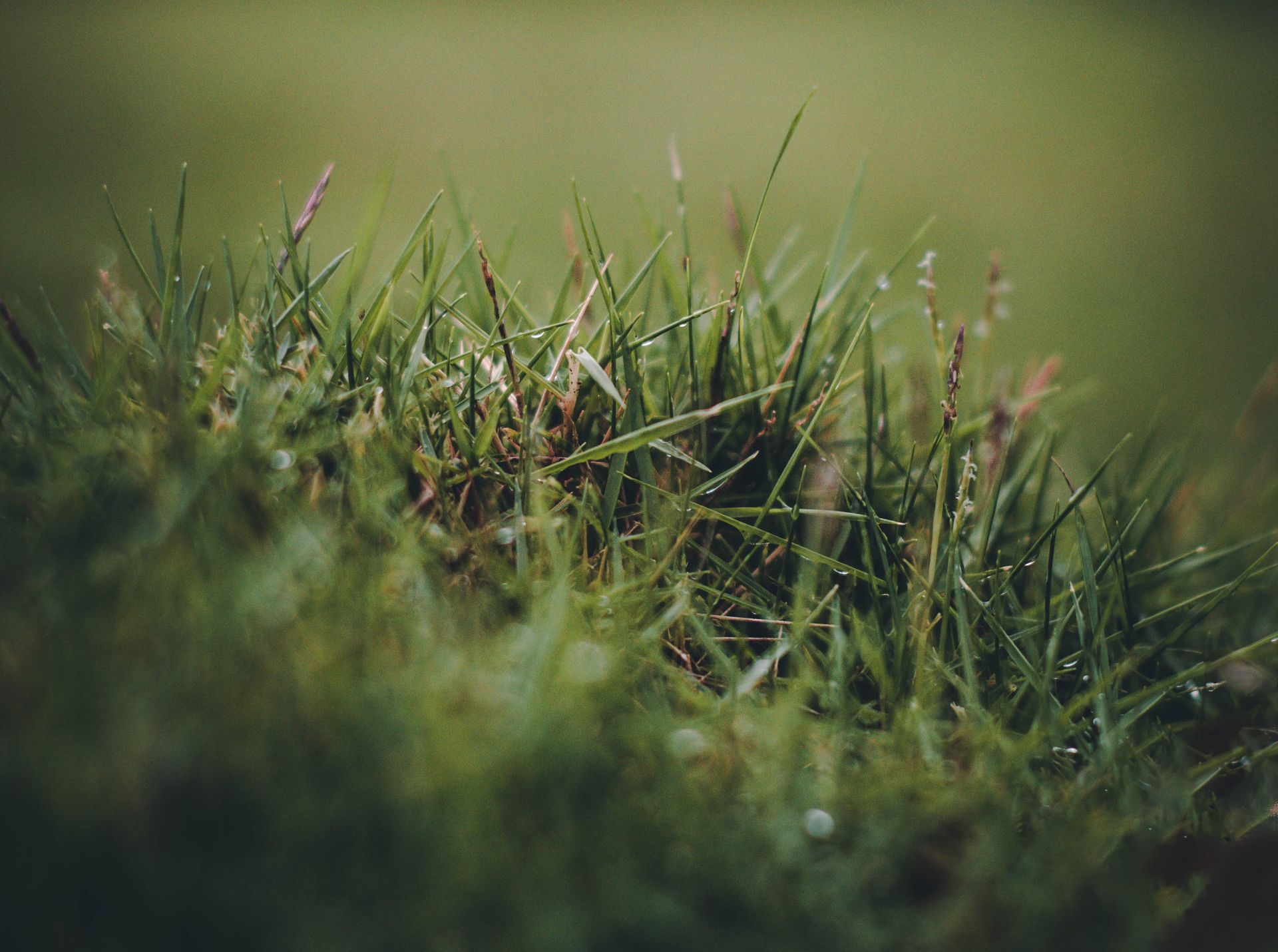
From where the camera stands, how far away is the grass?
0.30 meters

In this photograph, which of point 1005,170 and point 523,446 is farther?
point 1005,170

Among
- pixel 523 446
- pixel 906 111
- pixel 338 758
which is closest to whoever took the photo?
pixel 338 758

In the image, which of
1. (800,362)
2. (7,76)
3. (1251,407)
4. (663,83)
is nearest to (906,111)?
(663,83)

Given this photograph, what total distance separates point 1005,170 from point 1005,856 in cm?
306

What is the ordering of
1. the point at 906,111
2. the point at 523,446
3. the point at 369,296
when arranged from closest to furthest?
the point at 523,446, the point at 369,296, the point at 906,111

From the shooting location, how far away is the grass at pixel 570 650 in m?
0.30

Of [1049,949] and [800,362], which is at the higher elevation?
[800,362]

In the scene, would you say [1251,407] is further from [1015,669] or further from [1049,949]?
[1049,949]

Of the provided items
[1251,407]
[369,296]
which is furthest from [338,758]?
[1251,407]

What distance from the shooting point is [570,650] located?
0.40 m

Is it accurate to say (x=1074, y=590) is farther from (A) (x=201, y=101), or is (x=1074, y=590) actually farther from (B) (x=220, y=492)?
(A) (x=201, y=101)

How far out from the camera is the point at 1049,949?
0.32m

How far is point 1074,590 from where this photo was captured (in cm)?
52

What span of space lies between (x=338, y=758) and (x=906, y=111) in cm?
357
